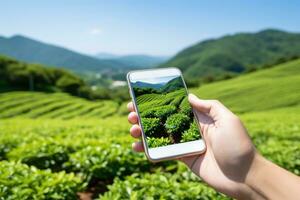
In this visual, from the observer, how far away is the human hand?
298 centimetres

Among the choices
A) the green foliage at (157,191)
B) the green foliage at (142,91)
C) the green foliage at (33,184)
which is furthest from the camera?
the green foliage at (157,191)

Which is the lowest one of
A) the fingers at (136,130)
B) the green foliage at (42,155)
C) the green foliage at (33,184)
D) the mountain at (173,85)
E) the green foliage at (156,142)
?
the green foliage at (42,155)

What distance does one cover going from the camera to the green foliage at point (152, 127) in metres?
3.35

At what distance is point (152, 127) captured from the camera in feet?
11.0

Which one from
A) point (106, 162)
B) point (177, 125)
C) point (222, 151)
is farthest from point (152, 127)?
point (106, 162)

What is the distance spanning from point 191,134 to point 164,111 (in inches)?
11.4

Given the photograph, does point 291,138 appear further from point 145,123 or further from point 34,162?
point 145,123

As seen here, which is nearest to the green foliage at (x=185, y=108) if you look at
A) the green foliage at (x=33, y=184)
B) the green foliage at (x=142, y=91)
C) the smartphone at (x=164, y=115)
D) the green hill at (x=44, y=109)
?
the smartphone at (x=164, y=115)

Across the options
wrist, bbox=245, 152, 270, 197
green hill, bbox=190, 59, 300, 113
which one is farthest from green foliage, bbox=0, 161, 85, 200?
green hill, bbox=190, 59, 300, 113

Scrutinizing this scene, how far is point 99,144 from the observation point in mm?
7160

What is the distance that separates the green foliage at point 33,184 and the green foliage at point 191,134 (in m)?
1.97

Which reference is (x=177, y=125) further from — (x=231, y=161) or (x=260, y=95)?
(x=260, y=95)

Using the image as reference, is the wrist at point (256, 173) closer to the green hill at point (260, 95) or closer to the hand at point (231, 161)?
the hand at point (231, 161)

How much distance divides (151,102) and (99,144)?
12.7 feet
